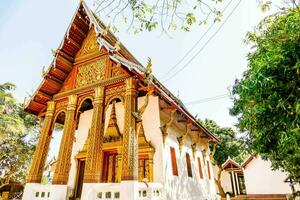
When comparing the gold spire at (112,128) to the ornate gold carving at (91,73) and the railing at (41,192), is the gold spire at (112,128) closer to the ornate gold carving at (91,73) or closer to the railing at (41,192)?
the ornate gold carving at (91,73)

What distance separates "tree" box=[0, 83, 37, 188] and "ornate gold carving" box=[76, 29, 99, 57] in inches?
377

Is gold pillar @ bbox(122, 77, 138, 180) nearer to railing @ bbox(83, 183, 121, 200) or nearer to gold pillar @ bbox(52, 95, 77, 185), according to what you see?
railing @ bbox(83, 183, 121, 200)

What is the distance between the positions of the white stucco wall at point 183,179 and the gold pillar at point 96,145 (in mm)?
2141

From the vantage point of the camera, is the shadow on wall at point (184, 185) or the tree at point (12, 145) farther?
the tree at point (12, 145)

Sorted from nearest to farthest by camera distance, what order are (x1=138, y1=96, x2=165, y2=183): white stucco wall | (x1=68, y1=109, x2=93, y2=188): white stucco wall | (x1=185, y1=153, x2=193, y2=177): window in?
(x1=138, y1=96, x2=165, y2=183): white stucco wall, (x1=68, y1=109, x2=93, y2=188): white stucco wall, (x1=185, y1=153, x2=193, y2=177): window

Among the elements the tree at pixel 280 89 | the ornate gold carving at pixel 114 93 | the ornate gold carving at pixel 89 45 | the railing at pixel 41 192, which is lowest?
the railing at pixel 41 192

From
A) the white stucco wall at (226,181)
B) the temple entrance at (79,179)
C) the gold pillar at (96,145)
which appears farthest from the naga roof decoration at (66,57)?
the white stucco wall at (226,181)

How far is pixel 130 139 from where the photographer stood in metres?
5.55

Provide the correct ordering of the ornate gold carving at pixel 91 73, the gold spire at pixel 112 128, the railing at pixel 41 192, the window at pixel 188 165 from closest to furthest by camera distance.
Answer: the railing at pixel 41 192
the ornate gold carving at pixel 91 73
the gold spire at pixel 112 128
the window at pixel 188 165

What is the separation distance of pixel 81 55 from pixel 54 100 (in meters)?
2.06

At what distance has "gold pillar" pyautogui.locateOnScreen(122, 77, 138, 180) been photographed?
5.20 metres

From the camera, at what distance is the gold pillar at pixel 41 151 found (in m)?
6.81

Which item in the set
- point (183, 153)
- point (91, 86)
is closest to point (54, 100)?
point (91, 86)

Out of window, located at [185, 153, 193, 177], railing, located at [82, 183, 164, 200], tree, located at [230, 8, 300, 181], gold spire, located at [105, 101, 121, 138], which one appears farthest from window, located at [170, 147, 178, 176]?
tree, located at [230, 8, 300, 181]
